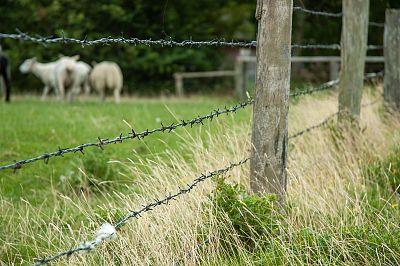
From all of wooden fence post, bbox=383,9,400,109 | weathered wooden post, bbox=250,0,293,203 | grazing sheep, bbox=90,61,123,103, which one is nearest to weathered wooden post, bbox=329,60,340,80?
grazing sheep, bbox=90,61,123,103

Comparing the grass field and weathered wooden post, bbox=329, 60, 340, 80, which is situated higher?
the grass field

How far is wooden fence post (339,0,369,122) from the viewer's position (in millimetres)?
6414

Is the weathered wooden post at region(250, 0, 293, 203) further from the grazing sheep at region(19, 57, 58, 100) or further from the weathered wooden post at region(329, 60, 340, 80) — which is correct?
the grazing sheep at region(19, 57, 58, 100)

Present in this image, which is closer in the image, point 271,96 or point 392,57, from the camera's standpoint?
point 271,96

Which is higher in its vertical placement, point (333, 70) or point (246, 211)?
point (246, 211)

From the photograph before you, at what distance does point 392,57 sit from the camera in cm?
788

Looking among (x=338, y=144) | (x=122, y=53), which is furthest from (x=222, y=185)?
(x=122, y=53)

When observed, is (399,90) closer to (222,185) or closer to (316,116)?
(316,116)

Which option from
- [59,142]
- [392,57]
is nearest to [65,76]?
[59,142]

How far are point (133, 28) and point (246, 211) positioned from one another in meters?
23.6

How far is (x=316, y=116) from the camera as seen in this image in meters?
7.16

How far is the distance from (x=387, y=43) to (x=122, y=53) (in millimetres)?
19763

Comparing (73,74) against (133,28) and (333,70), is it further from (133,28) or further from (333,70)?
(133,28)

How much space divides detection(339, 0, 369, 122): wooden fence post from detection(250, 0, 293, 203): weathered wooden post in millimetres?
2392
